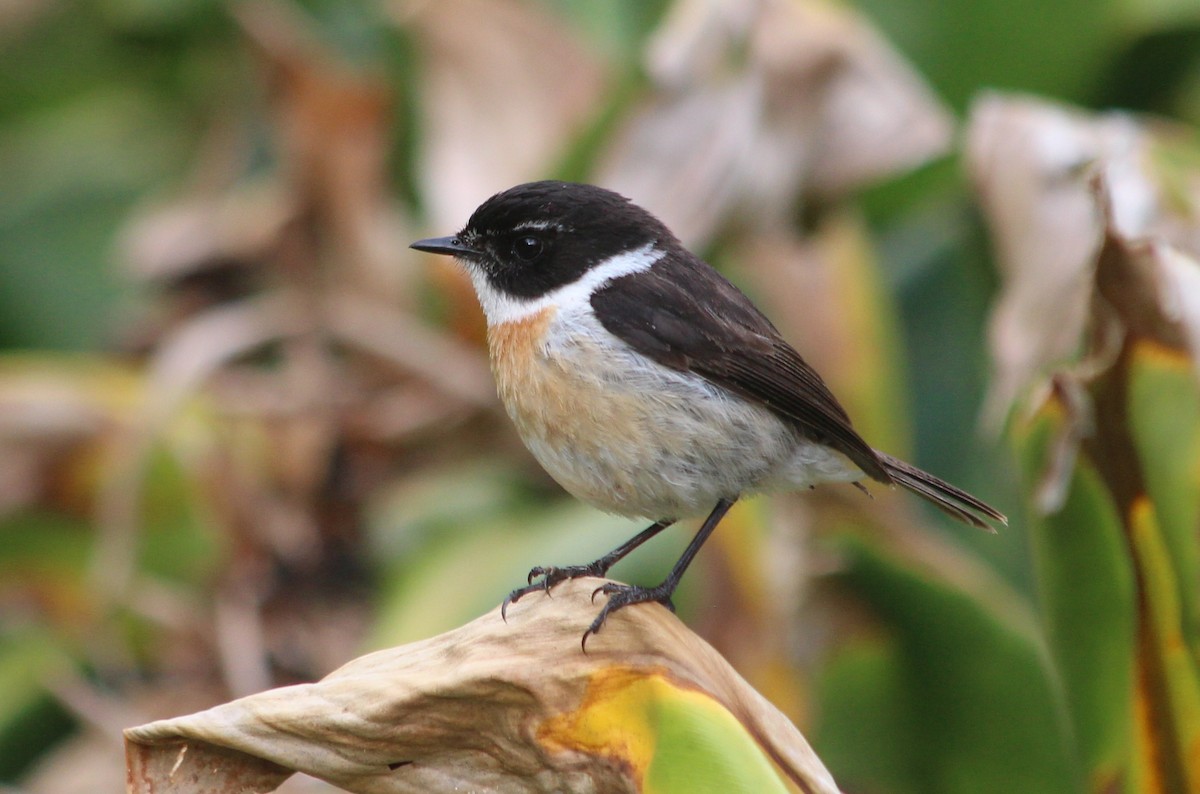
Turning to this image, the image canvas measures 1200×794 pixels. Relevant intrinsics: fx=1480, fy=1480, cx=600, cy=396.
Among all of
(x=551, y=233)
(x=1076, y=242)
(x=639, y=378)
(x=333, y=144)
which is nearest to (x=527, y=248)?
(x=551, y=233)

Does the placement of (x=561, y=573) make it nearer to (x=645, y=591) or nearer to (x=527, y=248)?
(x=645, y=591)

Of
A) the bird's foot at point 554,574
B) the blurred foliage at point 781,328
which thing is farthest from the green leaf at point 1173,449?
the bird's foot at point 554,574

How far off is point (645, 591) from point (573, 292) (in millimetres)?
641

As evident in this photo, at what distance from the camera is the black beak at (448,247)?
2.64m

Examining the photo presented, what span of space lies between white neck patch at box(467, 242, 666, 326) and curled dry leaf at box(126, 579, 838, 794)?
0.89 meters

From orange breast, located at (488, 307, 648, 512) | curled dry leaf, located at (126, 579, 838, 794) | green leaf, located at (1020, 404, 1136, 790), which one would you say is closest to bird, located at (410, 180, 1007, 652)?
orange breast, located at (488, 307, 648, 512)

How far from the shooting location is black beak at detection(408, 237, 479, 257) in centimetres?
264

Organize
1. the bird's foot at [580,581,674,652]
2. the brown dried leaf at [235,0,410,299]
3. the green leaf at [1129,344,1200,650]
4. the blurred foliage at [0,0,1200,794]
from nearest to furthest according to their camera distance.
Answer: the bird's foot at [580,581,674,652], the green leaf at [1129,344,1200,650], the blurred foliage at [0,0,1200,794], the brown dried leaf at [235,0,410,299]

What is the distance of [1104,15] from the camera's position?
4.29 meters

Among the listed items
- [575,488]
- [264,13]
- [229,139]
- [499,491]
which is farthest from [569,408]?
[229,139]

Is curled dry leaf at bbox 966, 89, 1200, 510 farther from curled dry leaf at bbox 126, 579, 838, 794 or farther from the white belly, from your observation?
curled dry leaf at bbox 126, 579, 838, 794

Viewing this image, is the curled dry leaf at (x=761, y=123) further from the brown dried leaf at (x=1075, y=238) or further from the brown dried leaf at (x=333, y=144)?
the brown dried leaf at (x=333, y=144)

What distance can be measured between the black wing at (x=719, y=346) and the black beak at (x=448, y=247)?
30 centimetres

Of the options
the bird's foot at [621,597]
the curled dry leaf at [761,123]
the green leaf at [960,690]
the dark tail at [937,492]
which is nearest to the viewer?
the bird's foot at [621,597]
